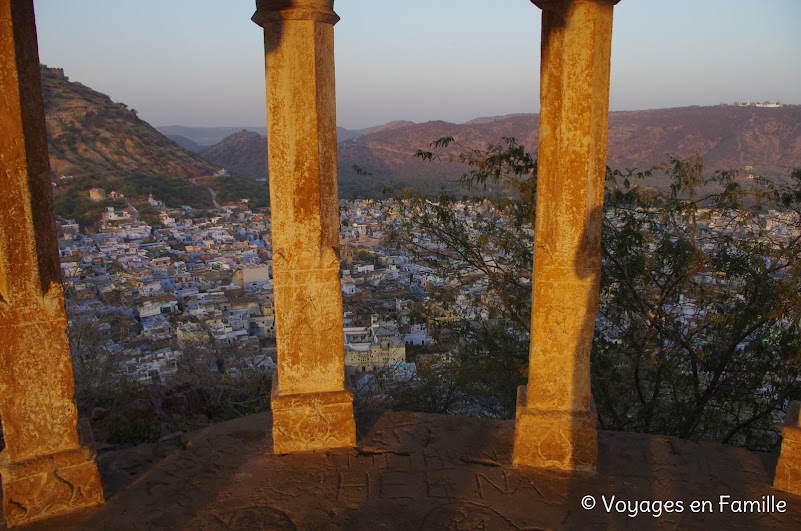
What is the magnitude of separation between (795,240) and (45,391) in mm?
7266

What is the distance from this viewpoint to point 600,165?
4.40 metres

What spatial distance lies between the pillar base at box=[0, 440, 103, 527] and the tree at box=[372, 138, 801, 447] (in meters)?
4.32

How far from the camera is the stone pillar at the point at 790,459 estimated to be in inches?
171

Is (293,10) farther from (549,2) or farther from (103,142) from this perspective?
(103,142)

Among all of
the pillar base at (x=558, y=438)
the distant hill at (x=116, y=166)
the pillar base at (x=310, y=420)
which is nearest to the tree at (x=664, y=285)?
the pillar base at (x=558, y=438)

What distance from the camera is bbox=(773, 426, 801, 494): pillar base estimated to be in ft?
Result: 14.2

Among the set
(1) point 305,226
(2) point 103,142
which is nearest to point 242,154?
(2) point 103,142

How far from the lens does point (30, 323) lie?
13.2 ft

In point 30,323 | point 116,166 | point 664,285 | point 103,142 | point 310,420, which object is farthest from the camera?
point 103,142

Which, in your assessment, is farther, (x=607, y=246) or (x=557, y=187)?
(x=607, y=246)

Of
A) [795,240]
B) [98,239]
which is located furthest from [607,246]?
[98,239]

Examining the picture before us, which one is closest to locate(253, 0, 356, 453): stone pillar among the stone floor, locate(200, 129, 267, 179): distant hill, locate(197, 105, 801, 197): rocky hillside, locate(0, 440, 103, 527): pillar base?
the stone floor

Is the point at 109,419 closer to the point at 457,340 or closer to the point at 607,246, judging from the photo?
the point at 457,340

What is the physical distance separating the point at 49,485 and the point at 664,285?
6355 mm
